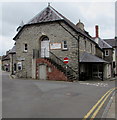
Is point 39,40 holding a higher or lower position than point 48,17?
lower

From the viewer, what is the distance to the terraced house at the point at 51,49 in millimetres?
20484

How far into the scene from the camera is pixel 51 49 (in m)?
22.3

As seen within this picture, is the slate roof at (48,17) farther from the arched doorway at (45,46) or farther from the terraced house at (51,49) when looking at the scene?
the arched doorway at (45,46)

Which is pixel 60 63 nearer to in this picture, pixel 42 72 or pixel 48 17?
pixel 42 72

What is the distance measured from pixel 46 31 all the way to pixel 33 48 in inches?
122

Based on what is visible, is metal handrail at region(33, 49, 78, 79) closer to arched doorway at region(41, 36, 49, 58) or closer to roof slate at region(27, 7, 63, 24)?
arched doorway at region(41, 36, 49, 58)

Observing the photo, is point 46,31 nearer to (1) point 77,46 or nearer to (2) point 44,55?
(2) point 44,55

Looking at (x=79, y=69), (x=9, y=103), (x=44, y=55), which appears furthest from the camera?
(x=44, y=55)

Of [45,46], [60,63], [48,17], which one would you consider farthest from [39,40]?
[60,63]

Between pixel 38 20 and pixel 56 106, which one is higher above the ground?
pixel 38 20

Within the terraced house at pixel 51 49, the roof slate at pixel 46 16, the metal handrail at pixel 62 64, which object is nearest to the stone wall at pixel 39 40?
the terraced house at pixel 51 49

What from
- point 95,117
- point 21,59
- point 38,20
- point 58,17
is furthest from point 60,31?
point 95,117

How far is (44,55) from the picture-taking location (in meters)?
23.4

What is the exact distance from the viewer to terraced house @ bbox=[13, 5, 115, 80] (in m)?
20.5
